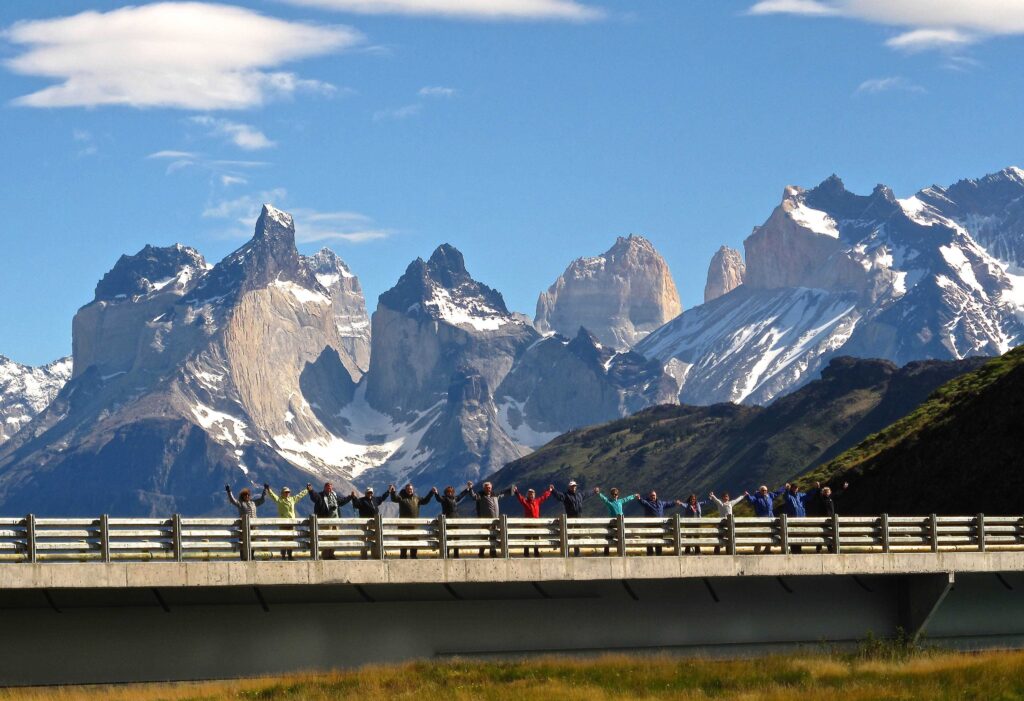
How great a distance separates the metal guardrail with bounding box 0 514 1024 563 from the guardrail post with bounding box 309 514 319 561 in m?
0.02

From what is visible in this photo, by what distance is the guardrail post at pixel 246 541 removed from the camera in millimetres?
41719

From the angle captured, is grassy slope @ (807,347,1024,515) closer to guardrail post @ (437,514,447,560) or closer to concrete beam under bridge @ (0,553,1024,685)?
concrete beam under bridge @ (0,553,1024,685)

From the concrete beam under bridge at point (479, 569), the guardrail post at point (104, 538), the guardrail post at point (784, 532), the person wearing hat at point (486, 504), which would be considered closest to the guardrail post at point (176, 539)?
the concrete beam under bridge at point (479, 569)

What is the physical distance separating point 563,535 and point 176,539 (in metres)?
10.4

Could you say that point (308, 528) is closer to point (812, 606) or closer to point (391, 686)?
point (391, 686)

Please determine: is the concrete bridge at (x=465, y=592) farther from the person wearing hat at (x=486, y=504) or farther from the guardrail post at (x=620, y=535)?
the person wearing hat at (x=486, y=504)

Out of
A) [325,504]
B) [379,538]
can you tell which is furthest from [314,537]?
[325,504]

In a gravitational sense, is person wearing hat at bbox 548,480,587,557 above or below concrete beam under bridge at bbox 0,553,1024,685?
above

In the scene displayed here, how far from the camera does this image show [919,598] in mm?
50375

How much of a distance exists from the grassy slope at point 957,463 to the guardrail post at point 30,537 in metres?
58.5

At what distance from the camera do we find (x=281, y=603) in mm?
42094

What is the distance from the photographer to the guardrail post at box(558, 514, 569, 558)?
45.5 meters

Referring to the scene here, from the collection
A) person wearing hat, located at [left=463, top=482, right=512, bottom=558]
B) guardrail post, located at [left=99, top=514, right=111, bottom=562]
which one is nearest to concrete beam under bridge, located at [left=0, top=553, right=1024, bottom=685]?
guardrail post, located at [left=99, top=514, right=111, bottom=562]

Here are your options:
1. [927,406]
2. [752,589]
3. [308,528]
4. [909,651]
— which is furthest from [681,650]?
[927,406]
